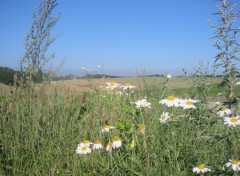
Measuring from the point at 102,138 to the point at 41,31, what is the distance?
4.90m

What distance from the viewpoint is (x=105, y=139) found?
3.55 m

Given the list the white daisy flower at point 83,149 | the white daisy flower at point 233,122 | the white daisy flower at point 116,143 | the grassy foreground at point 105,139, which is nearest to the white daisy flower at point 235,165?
the grassy foreground at point 105,139

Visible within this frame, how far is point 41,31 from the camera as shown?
7.62 m

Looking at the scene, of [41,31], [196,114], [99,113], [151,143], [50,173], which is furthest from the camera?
[41,31]

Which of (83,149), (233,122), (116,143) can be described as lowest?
(83,149)

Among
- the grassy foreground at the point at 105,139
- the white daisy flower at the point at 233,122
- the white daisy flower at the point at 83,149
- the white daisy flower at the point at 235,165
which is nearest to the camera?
the white daisy flower at the point at 235,165

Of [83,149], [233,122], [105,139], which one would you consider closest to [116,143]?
[83,149]

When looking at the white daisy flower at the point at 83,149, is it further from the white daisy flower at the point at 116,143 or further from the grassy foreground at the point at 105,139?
the white daisy flower at the point at 116,143

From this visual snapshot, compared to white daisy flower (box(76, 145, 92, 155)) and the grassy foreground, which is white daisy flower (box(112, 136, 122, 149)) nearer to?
the grassy foreground

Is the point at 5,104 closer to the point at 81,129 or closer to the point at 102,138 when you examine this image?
the point at 81,129

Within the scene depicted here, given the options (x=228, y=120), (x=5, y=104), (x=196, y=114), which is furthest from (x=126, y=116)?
(x=228, y=120)

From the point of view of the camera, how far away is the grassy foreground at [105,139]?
111 inches

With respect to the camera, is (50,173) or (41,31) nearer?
(50,173)

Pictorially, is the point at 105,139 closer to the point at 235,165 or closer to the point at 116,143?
the point at 116,143
